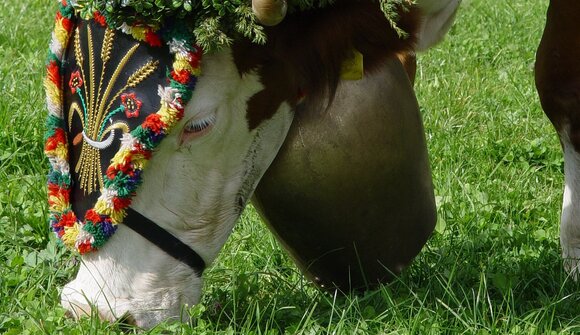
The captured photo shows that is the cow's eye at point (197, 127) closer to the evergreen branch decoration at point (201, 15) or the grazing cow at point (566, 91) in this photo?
the evergreen branch decoration at point (201, 15)

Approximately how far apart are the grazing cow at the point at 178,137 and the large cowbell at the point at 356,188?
0.91 feet

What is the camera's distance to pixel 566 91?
3627 mm

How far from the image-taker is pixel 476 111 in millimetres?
5352

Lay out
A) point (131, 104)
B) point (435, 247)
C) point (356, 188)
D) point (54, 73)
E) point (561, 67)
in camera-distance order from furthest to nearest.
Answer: point (435, 247)
point (561, 67)
point (356, 188)
point (54, 73)
point (131, 104)

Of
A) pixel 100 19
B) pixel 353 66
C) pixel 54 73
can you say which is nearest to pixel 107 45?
pixel 100 19

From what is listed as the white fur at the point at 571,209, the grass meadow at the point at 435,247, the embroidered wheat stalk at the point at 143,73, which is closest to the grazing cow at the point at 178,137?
the embroidered wheat stalk at the point at 143,73

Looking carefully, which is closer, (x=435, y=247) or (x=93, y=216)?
(x=93, y=216)

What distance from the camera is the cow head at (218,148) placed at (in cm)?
282

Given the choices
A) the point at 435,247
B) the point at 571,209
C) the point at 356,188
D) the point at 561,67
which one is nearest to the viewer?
the point at 356,188

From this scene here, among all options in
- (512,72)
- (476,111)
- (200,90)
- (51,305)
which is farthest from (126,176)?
(512,72)

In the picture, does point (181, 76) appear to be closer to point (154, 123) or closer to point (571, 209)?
point (154, 123)

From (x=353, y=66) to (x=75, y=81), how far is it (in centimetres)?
72

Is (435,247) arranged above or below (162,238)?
below

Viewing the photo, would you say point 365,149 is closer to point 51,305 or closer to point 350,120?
point 350,120
